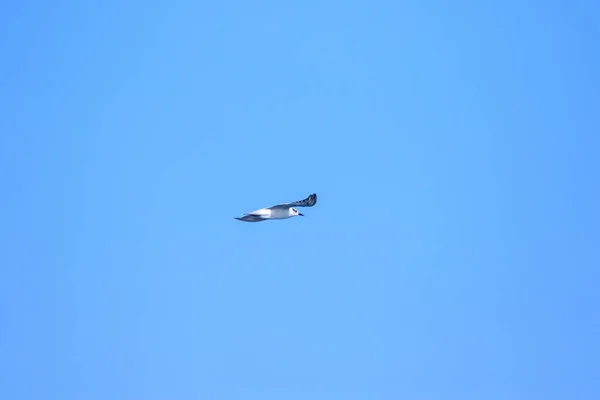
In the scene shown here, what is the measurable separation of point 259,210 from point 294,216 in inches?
71.7

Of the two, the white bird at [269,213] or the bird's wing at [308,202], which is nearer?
the bird's wing at [308,202]

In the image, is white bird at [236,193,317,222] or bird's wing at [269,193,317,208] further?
white bird at [236,193,317,222]

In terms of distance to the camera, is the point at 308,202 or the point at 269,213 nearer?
the point at 308,202

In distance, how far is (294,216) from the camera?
6253 centimetres

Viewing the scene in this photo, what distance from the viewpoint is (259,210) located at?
6122cm
